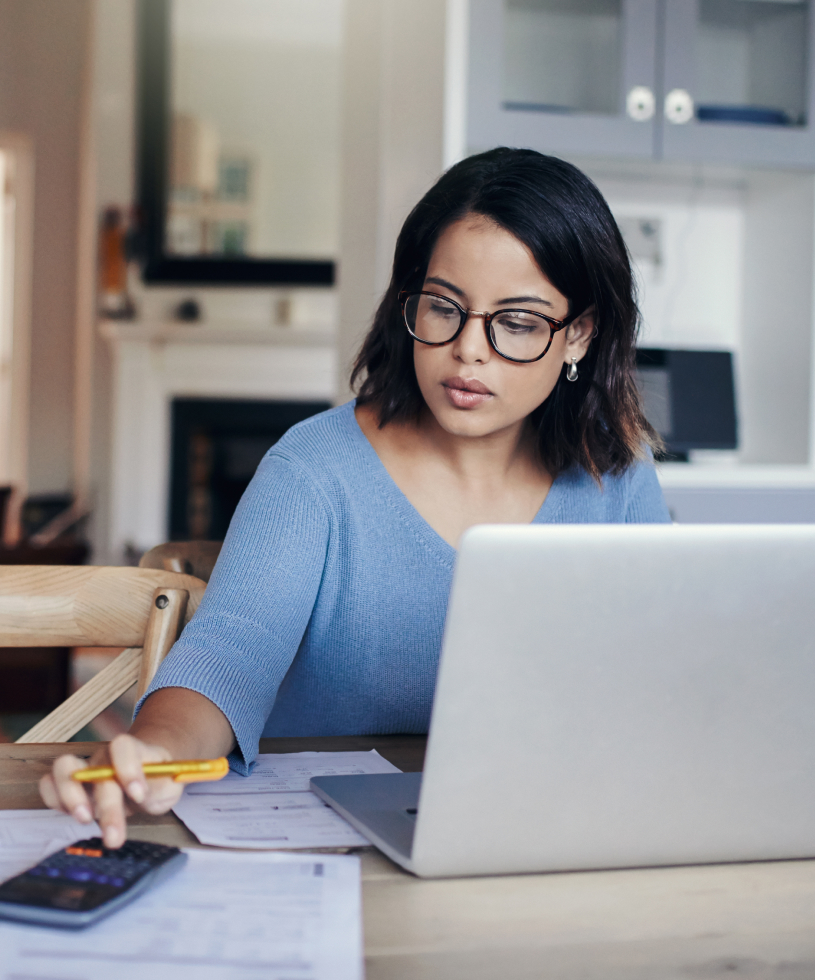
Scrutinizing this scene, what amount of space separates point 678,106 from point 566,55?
0.28m

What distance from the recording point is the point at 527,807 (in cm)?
60

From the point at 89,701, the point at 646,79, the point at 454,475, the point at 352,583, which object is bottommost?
the point at 89,701

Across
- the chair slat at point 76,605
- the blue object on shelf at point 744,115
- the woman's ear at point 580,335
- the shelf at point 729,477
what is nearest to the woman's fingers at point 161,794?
the chair slat at point 76,605

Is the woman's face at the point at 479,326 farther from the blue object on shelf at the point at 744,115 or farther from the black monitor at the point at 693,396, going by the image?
the blue object on shelf at the point at 744,115

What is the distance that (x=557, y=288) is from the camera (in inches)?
43.5

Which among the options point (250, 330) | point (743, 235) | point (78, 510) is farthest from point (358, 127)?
point (78, 510)

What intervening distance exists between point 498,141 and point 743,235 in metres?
0.85

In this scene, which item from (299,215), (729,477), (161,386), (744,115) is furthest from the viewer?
(161,386)

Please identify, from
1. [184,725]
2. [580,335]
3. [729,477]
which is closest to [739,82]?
[729,477]

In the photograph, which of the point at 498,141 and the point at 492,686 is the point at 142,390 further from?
the point at 492,686

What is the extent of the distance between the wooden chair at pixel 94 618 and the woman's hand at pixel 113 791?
345 mm

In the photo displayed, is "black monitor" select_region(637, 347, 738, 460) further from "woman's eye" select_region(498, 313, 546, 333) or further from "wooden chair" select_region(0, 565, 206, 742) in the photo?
"wooden chair" select_region(0, 565, 206, 742)

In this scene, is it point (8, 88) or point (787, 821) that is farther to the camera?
point (8, 88)

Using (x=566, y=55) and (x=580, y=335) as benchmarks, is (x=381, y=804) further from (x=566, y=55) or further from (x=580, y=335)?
(x=566, y=55)
